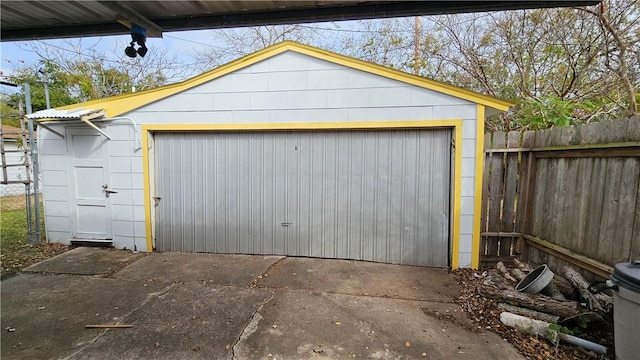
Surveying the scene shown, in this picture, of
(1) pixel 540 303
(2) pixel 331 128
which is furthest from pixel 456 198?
(2) pixel 331 128

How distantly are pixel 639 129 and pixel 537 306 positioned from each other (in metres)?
1.80

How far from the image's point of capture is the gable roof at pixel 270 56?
3865mm

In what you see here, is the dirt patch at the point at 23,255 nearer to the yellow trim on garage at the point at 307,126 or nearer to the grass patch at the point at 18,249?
the grass patch at the point at 18,249

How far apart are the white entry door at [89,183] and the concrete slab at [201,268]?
1.20 meters

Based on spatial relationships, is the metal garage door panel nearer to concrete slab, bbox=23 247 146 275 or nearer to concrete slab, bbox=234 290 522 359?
concrete slab, bbox=23 247 146 275

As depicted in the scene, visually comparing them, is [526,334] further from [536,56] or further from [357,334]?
[536,56]

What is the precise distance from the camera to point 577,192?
128 inches

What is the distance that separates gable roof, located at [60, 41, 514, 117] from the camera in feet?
12.7

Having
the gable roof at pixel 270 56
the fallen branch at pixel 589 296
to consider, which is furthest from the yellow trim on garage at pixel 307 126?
the fallen branch at pixel 589 296

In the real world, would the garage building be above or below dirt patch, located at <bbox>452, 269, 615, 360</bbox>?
above

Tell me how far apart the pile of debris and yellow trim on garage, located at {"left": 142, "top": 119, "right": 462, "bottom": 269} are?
988 millimetres

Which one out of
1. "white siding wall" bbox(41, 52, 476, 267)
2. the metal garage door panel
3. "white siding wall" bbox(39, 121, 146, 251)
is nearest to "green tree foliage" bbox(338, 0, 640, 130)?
"white siding wall" bbox(41, 52, 476, 267)

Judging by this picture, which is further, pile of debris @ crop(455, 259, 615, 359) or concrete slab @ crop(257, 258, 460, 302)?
concrete slab @ crop(257, 258, 460, 302)

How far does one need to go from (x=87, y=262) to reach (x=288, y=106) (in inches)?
148
